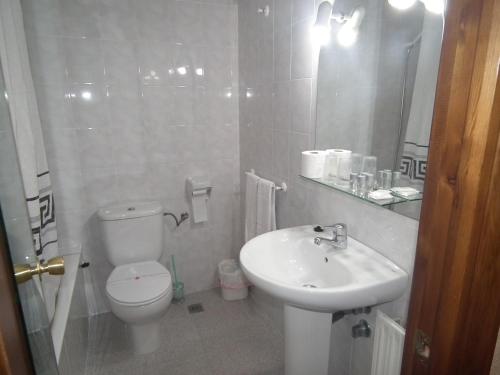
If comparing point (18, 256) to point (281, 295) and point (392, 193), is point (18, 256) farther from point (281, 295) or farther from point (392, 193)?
point (392, 193)

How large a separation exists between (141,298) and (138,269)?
1.04ft

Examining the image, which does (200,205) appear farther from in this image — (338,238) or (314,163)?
(338,238)

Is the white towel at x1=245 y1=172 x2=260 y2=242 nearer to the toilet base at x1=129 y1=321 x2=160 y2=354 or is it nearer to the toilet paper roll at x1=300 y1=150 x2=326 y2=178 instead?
the toilet paper roll at x1=300 y1=150 x2=326 y2=178

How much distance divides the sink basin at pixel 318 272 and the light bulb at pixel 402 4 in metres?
0.90

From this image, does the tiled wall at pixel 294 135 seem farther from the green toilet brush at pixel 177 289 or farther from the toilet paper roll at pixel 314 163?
the green toilet brush at pixel 177 289

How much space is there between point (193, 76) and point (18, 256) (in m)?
1.92

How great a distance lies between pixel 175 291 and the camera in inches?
96.1

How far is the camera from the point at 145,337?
1938 mm

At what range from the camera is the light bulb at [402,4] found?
107 centimetres

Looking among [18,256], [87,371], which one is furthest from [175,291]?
[18,256]

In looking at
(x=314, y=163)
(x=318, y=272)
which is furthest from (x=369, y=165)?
(x=318, y=272)

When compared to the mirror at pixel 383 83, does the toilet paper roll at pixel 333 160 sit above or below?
below

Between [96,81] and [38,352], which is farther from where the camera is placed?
[96,81]

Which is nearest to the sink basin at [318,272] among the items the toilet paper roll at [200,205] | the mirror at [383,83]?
the mirror at [383,83]
